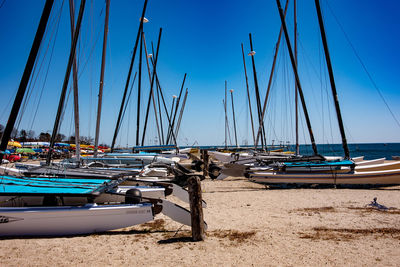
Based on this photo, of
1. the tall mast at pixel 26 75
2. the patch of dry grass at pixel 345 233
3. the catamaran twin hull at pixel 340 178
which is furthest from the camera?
the catamaran twin hull at pixel 340 178

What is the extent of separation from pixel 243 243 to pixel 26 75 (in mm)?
8338

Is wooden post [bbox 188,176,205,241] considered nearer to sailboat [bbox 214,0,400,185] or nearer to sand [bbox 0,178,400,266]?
sand [bbox 0,178,400,266]

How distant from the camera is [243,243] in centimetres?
491

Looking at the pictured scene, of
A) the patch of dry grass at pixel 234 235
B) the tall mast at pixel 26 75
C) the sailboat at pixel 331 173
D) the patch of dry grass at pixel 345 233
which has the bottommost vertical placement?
the patch of dry grass at pixel 345 233

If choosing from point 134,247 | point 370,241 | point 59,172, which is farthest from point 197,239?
point 59,172

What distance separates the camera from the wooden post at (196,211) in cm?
509

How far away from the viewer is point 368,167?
12109mm

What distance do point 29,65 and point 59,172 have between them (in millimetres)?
4277

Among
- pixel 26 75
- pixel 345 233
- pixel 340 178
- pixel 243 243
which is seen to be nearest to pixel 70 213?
pixel 243 243

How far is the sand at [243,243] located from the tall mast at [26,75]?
10.5 feet

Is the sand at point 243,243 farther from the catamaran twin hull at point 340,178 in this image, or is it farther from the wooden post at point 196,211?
the catamaran twin hull at point 340,178

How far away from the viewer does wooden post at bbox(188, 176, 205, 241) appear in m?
5.09

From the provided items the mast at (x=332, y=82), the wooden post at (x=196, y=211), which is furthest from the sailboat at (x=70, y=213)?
the mast at (x=332, y=82)

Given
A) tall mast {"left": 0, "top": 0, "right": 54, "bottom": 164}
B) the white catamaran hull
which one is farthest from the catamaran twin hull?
tall mast {"left": 0, "top": 0, "right": 54, "bottom": 164}
